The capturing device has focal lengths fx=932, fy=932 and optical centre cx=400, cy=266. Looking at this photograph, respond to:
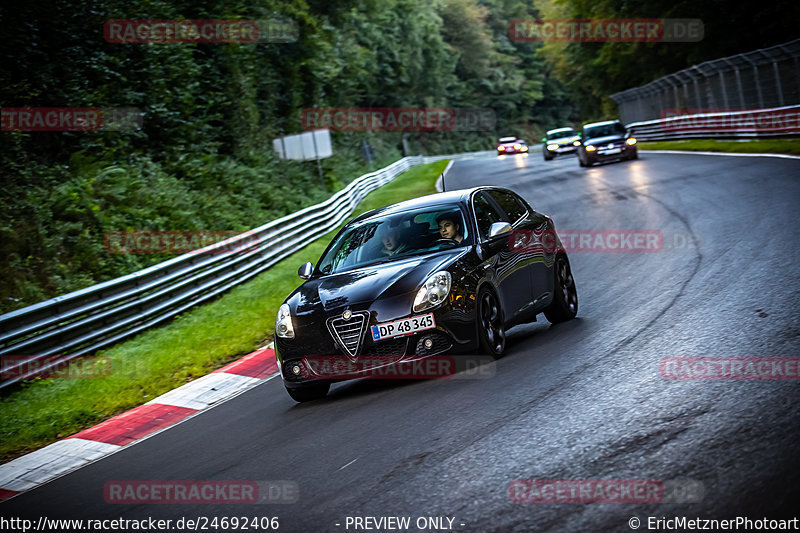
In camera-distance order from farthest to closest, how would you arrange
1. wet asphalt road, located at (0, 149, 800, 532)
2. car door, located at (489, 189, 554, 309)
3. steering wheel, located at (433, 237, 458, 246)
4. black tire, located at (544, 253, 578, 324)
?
black tire, located at (544, 253, 578, 324) → car door, located at (489, 189, 554, 309) → steering wheel, located at (433, 237, 458, 246) → wet asphalt road, located at (0, 149, 800, 532)

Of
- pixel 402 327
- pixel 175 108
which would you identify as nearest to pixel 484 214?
pixel 402 327

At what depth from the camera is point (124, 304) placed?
42.6 ft

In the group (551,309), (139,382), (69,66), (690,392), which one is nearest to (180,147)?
(69,66)

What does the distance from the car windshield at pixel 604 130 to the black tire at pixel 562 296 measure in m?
24.4

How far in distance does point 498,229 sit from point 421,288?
1186 millimetres

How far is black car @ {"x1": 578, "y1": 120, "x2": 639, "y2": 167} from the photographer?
108 feet

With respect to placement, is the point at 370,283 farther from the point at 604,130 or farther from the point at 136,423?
the point at 604,130

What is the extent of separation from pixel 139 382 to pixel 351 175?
36.2m

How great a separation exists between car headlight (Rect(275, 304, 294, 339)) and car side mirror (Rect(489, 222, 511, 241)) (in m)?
1.92

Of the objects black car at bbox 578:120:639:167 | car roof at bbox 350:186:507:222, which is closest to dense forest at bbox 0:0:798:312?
car roof at bbox 350:186:507:222

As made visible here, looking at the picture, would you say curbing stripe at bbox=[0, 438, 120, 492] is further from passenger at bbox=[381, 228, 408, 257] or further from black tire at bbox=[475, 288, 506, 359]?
black tire at bbox=[475, 288, 506, 359]

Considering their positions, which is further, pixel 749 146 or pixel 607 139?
pixel 607 139

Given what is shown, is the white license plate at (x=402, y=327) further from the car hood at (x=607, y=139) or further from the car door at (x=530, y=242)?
the car hood at (x=607, y=139)

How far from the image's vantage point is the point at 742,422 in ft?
16.3
